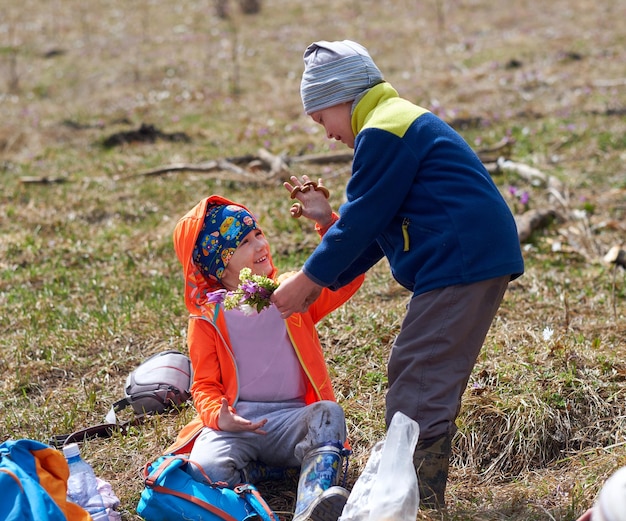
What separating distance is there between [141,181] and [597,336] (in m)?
5.85

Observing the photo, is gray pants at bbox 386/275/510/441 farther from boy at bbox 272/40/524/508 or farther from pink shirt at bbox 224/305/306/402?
pink shirt at bbox 224/305/306/402

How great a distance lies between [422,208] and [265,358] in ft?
3.47

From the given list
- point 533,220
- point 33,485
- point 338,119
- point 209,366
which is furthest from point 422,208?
point 533,220

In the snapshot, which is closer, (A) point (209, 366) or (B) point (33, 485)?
(B) point (33, 485)

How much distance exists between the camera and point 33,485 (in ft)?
9.20

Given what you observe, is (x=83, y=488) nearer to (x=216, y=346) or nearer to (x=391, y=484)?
(x=216, y=346)

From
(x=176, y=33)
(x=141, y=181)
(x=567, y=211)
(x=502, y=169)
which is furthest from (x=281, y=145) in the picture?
(x=176, y=33)

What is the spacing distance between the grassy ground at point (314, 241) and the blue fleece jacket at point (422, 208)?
95cm

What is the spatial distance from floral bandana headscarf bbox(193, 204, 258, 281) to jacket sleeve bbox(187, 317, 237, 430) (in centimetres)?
25

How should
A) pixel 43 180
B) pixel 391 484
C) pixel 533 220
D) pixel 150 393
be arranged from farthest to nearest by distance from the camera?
1. pixel 43 180
2. pixel 533 220
3. pixel 150 393
4. pixel 391 484

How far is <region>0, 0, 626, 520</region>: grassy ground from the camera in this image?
3.70 m

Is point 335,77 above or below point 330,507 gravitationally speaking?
above

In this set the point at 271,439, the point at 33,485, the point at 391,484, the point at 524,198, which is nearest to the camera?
the point at 391,484

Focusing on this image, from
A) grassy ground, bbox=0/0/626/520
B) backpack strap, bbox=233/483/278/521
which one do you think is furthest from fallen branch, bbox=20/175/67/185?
backpack strap, bbox=233/483/278/521
